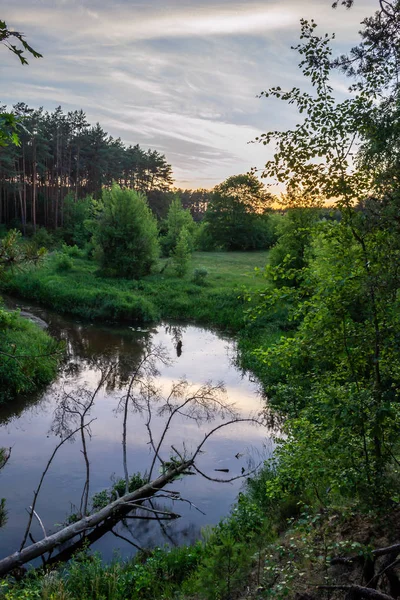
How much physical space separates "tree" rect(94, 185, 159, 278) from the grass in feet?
4.73

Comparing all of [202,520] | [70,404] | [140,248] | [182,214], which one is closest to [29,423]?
[70,404]

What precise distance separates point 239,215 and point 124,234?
30.9m

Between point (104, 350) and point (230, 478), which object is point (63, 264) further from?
point (230, 478)

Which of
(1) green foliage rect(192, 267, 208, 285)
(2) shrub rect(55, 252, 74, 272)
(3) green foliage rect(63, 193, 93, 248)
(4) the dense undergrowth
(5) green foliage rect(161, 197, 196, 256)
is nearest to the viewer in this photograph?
(4) the dense undergrowth

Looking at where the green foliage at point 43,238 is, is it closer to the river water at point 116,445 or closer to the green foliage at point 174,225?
the green foliage at point 174,225

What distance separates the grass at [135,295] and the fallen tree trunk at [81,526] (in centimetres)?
1583

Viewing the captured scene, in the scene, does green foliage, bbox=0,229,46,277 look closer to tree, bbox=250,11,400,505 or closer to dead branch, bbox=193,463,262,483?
tree, bbox=250,11,400,505

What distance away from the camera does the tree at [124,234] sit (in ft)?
116

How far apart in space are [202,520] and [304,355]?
247 inches

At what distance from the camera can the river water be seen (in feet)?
33.7

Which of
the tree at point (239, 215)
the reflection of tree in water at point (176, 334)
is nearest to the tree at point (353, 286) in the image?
the reflection of tree in water at point (176, 334)

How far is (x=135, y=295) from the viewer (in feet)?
103

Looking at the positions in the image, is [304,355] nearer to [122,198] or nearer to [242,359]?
[242,359]

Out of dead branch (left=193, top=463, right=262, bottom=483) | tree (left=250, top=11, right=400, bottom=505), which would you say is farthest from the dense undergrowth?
tree (left=250, top=11, right=400, bottom=505)
